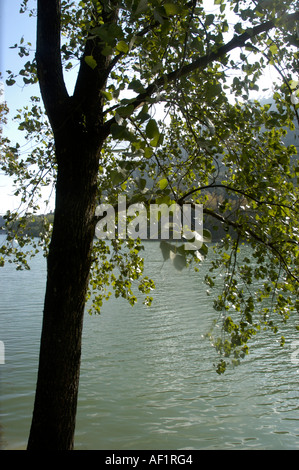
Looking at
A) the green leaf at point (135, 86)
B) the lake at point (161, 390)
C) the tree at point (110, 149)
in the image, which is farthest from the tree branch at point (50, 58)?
the green leaf at point (135, 86)

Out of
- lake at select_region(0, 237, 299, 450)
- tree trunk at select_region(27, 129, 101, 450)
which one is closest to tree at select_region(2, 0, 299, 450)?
tree trunk at select_region(27, 129, 101, 450)

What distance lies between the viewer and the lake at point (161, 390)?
744cm

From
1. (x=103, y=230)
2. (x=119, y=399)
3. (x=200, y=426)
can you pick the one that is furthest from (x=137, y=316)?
(x=103, y=230)

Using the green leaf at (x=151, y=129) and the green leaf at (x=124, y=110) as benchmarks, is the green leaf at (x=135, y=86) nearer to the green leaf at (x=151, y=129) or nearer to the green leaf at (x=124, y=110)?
the green leaf at (x=124, y=110)

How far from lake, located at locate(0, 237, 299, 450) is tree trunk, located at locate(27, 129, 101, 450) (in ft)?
2.42

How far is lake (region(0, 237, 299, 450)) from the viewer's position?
24.4 ft

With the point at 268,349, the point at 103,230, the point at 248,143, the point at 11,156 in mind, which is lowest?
the point at 268,349

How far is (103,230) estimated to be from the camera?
4.11 meters

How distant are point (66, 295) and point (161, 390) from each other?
273 inches

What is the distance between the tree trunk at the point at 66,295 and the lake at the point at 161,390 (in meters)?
0.74

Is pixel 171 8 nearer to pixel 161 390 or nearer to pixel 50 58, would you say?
pixel 50 58

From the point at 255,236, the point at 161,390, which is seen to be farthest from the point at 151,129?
the point at 161,390
